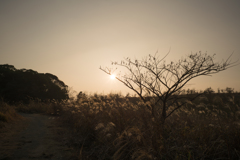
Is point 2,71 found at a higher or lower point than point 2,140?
higher

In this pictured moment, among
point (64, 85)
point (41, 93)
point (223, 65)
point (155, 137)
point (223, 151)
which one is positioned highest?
point (64, 85)

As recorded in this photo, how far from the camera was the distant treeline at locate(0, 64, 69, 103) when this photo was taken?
647 inches

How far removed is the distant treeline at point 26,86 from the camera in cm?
1642

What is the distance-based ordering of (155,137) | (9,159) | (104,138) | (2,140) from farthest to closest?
(2,140)
(104,138)
(9,159)
(155,137)

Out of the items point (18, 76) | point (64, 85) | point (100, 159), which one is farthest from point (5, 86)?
point (100, 159)

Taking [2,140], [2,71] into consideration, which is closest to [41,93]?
[2,71]

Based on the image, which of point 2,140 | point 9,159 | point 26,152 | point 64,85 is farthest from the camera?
point 64,85

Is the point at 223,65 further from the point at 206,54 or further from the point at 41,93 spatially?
the point at 41,93

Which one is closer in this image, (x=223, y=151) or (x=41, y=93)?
(x=223, y=151)

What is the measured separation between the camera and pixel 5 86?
1706 centimetres

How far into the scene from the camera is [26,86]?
17016mm

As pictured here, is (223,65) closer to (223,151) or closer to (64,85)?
(223,151)

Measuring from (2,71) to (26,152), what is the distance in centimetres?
1983

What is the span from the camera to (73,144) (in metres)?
4.03
